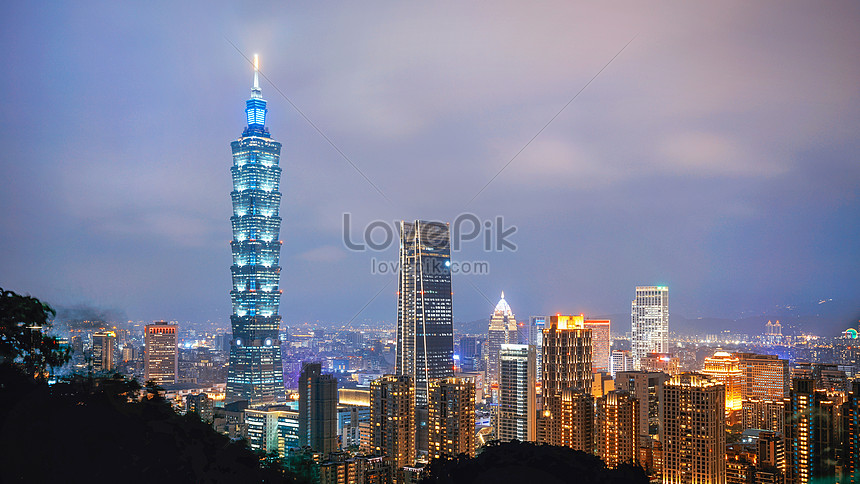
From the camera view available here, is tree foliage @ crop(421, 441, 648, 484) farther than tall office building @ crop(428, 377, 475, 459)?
No

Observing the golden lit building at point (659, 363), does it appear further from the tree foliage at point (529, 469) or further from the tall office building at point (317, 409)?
the tree foliage at point (529, 469)

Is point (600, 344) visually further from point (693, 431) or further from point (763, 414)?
point (693, 431)

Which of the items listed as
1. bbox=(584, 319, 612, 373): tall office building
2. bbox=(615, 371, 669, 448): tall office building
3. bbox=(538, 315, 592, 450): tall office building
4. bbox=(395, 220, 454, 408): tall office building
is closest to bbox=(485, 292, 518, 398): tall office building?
bbox=(395, 220, 454, 408): tall office building

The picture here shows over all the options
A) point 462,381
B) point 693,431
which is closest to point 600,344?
point 462,381

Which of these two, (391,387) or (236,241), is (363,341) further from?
(391,387)

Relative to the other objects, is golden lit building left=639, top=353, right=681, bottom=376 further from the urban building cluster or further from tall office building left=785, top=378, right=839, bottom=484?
tall office building left=785, top=378, right=839, bottom=484

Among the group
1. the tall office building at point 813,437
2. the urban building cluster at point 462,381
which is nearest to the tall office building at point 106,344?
the urban building cluster at point 462,381
